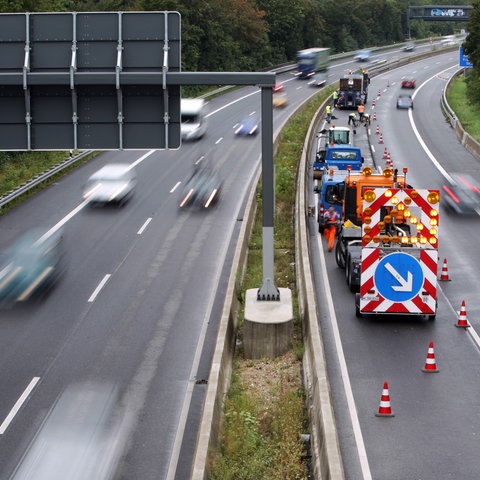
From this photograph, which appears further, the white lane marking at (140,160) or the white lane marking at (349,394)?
the white lane marking at (140,160)

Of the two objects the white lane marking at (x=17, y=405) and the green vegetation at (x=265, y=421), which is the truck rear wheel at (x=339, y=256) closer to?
the green vegetation at (x=265, y=421)

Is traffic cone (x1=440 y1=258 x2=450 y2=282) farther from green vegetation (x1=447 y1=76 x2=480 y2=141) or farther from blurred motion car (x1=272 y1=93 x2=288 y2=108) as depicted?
blurred motion car (x1=272 y1=93 x2=288 y2=108)

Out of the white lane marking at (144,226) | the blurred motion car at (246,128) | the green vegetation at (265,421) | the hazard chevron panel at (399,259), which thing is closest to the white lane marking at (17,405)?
the green vegetation at (265,421)

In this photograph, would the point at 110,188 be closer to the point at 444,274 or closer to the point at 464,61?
the point at 444,274

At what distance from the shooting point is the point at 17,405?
17797 mm

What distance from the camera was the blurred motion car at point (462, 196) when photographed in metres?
38.5

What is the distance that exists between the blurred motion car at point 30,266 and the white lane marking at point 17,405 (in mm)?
5908

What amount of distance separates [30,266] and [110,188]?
12120mm

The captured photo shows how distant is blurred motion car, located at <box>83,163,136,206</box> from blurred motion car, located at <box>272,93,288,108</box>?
41062 millimetres

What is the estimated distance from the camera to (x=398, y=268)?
2166 centimetres

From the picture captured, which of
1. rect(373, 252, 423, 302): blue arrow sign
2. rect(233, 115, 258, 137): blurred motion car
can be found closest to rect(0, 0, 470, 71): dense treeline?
rect(233, 115, 258, 137): blurred motion car

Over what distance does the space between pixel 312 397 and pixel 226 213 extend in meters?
21.4

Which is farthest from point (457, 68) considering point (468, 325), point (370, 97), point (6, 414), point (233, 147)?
point (6, 414)

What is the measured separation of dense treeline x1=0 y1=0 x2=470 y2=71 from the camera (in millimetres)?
90938
